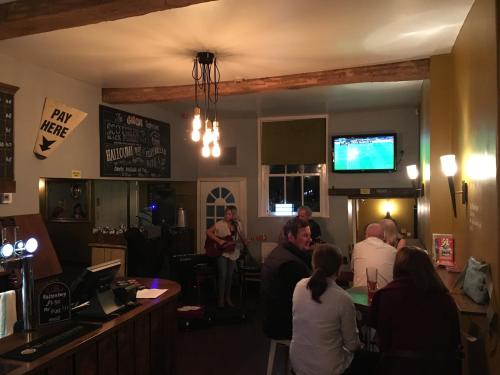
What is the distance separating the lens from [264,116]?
Answer: 6.98 meters

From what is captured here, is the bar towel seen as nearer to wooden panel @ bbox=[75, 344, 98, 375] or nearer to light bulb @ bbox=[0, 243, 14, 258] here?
light bulb @ bbox=[0, 243, 14, 258]

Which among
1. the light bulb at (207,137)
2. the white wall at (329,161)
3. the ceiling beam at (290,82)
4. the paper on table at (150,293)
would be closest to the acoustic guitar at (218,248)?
the white wall at (329,161)

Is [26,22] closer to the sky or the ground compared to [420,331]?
closer to the sky

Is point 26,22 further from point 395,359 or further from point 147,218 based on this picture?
point 147,218

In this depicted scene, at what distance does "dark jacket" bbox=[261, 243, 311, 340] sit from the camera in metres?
2.68

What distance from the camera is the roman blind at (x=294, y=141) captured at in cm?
676

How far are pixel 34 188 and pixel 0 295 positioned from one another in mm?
1911

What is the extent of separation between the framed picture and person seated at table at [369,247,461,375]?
6.02 metres

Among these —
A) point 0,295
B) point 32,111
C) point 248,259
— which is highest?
point 32,111

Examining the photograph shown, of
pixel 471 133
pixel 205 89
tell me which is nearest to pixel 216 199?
pixel 205 89

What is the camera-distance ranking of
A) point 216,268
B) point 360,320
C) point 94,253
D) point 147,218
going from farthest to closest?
point 147,218, point 216,268, point 94,253, point 360,320

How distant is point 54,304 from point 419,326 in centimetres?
207

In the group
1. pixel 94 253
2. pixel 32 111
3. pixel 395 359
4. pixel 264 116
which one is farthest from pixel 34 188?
pixel 264 116

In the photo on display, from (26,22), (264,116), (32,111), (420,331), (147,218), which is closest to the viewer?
(420,331)
